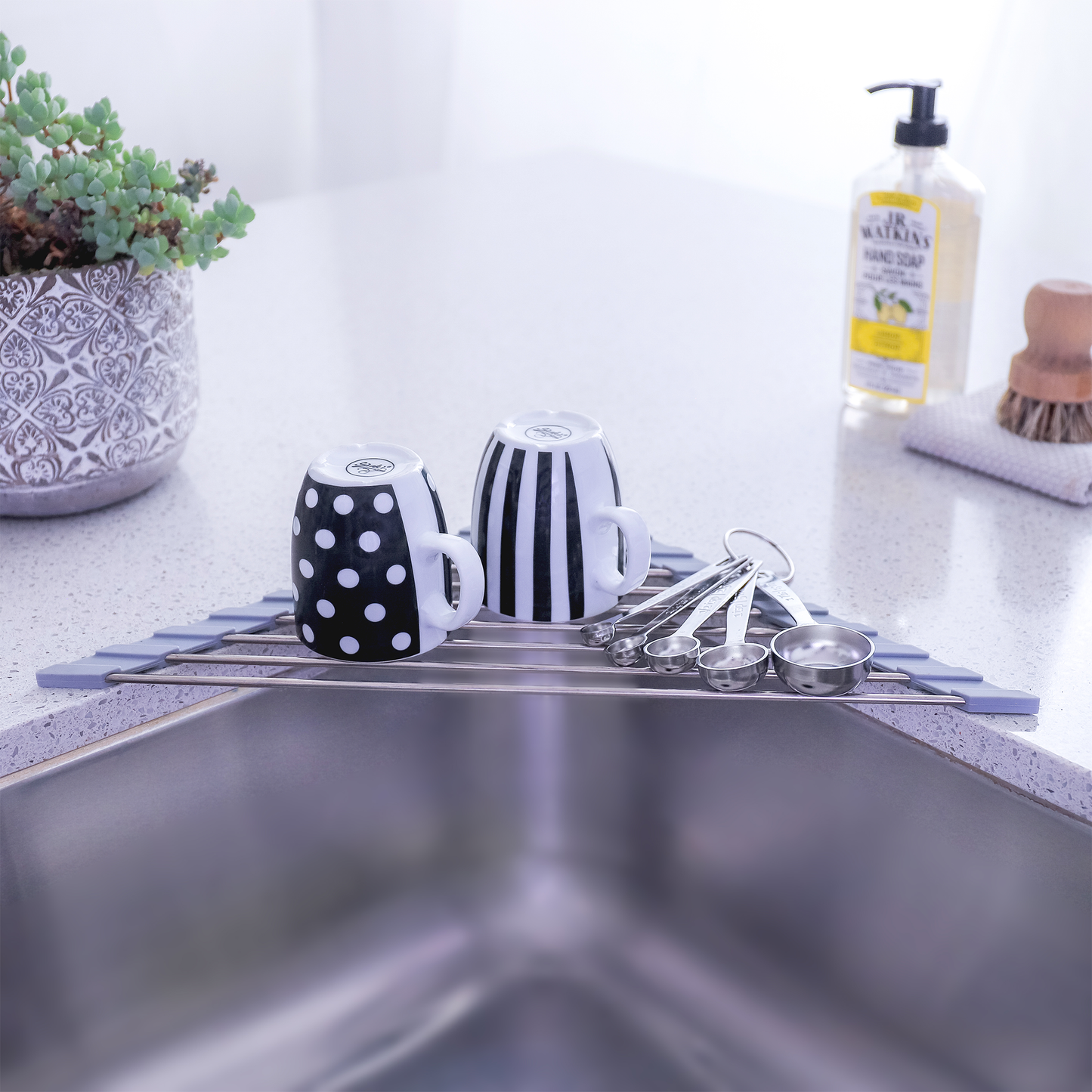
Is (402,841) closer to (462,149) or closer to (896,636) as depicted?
(896,636)

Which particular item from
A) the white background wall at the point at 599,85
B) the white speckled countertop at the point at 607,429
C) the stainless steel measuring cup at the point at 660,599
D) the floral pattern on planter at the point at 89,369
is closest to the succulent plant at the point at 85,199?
the floral pattern on planter at the point at 89,369

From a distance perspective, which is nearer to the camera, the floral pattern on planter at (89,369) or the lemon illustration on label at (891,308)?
the floral pattern on planter at (89,369)

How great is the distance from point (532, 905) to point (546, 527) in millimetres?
248

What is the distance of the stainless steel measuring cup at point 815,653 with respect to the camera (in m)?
0.55

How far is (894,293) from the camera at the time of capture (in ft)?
2.74

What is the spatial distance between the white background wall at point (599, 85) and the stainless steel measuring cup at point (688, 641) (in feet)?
6.03

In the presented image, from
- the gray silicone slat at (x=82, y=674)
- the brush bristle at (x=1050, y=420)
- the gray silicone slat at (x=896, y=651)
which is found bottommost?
the gray silicone slat at (x=82, y=674)

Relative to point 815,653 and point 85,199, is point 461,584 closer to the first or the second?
point 815,653

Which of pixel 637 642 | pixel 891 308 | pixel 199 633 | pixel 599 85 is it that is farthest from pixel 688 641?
pixel 599 85

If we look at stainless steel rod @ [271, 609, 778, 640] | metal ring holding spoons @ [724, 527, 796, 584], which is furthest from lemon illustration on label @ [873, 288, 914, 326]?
stainless steel rod @ [271, 609, 778, 640]

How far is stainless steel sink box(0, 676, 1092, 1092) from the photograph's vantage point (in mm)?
588

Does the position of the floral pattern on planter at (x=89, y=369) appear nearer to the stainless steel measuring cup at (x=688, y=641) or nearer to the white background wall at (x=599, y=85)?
the stainless steel measuring cup at (x=688, y=641)

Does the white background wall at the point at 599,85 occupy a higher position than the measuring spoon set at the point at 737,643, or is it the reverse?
the white background wall at the point at 599,85

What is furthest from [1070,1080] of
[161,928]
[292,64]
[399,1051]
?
[292,64]
